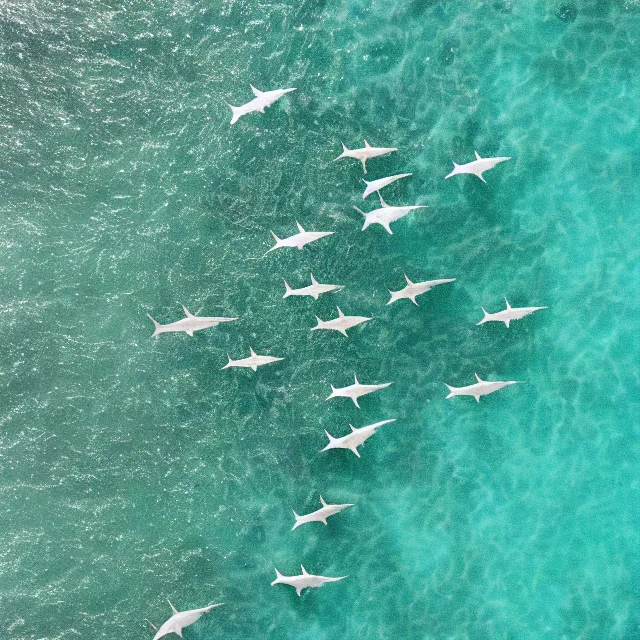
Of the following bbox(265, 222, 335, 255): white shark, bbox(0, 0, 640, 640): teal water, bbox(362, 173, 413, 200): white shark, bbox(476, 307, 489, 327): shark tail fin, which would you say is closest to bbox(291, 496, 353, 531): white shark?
bbox(0, 0, 640, 640): teal water

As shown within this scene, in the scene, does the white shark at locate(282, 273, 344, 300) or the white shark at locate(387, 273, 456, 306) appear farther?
the white shark at locate(387, 273, 456, 306)

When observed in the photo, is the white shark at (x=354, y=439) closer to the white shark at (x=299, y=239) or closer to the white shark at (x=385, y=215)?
the white shark at (x=299, y=239)

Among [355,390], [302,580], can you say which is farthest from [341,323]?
[302,580]

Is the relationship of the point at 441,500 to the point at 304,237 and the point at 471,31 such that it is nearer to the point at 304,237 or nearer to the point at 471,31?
A: the point at 304,237

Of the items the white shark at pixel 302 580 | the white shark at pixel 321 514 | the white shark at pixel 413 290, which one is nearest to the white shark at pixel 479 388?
the white shark at pixel 413 290

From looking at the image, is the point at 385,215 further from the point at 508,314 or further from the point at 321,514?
the point at 321,514

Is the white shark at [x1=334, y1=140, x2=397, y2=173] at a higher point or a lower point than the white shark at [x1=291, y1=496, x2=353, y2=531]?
higher

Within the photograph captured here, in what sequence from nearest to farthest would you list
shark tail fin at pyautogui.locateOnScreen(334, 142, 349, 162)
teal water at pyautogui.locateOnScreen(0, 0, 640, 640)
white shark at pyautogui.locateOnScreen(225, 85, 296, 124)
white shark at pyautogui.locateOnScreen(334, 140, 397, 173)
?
white shark at pyautogui.locateOnScreen(225, 85, 296, 124) → shark tail fin at pyautogui.locateOnScreen(334, 142, 349, 162) → white shark at pyautogui.locateOnScreen(334, 140, 397, 173) → teal water at pyautogui.locateOnScreen(0, 0, 640, 640)

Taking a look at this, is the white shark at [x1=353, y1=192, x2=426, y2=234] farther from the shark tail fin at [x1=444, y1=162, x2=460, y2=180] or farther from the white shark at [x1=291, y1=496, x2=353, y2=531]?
the white shark at [x1=291, y1=496, x2=353, y2=531]
